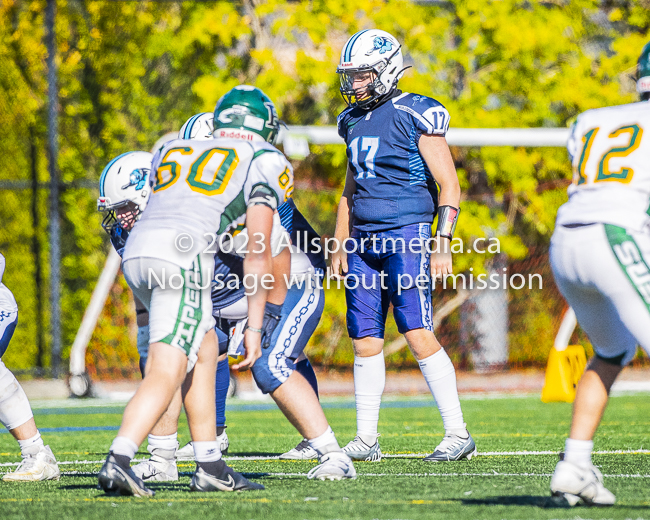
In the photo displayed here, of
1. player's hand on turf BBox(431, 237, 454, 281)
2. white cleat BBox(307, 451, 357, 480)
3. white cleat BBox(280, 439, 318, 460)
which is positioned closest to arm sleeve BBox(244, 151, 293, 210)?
white cleat BBox(307, 451, 357, 480)

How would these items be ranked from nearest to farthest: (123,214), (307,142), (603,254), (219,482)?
(603,254) < (219,482) < (123,214) < (307,142)

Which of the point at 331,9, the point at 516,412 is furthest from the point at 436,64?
the point at 516,412

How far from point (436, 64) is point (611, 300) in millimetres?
9594

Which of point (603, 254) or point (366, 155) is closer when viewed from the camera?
point (603, 254)

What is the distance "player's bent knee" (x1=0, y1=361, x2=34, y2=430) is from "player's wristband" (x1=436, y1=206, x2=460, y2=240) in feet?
7.23

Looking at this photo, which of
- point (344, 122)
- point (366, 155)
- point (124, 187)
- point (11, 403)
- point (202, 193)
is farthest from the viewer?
point (344, 122)

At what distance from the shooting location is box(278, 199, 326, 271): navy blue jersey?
210 inches

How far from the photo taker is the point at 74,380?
10.5 metres

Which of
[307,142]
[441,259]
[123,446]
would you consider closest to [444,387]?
[441,259]

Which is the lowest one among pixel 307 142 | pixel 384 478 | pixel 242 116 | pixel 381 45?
pixel 384 478

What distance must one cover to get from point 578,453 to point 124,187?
236 cm

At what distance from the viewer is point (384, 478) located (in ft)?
14.6

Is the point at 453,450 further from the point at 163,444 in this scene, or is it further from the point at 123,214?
the point at 123,214

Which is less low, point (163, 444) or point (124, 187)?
point (124, 187)
